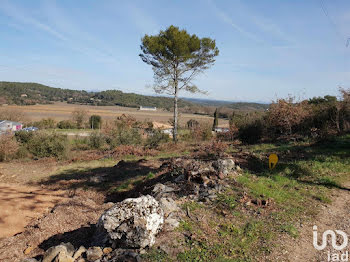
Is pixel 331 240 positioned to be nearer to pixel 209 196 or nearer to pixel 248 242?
pixel 248 242

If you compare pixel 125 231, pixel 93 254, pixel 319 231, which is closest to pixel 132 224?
pixel 125 231

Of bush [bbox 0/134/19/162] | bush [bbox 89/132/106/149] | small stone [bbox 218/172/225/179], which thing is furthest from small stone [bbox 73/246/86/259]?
bush [bbox 89/132/106/149]

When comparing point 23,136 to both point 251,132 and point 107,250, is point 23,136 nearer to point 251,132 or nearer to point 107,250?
point 251,132

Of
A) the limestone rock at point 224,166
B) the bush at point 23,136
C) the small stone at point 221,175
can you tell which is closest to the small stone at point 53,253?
the small stone at point 221,175

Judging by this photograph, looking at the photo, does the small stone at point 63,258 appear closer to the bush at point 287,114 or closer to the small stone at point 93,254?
the small stone at point 93,254

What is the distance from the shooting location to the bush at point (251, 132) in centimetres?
1709

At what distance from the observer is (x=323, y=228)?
4.66 m

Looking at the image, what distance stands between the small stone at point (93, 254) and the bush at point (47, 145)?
14118mm

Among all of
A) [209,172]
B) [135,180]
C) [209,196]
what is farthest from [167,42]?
[209,196]

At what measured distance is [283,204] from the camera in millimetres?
5578

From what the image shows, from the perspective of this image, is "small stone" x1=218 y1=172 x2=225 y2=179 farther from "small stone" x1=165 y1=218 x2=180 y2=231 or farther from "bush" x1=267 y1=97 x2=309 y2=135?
"bush" x1=267 y1=97 x2=309 y2=135

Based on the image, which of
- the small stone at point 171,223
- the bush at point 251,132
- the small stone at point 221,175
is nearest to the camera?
the small stone at point 171,223

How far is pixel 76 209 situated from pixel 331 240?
5.71 meters

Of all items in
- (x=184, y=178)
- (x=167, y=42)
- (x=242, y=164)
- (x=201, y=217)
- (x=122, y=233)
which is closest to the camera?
(x=122, y=233)
